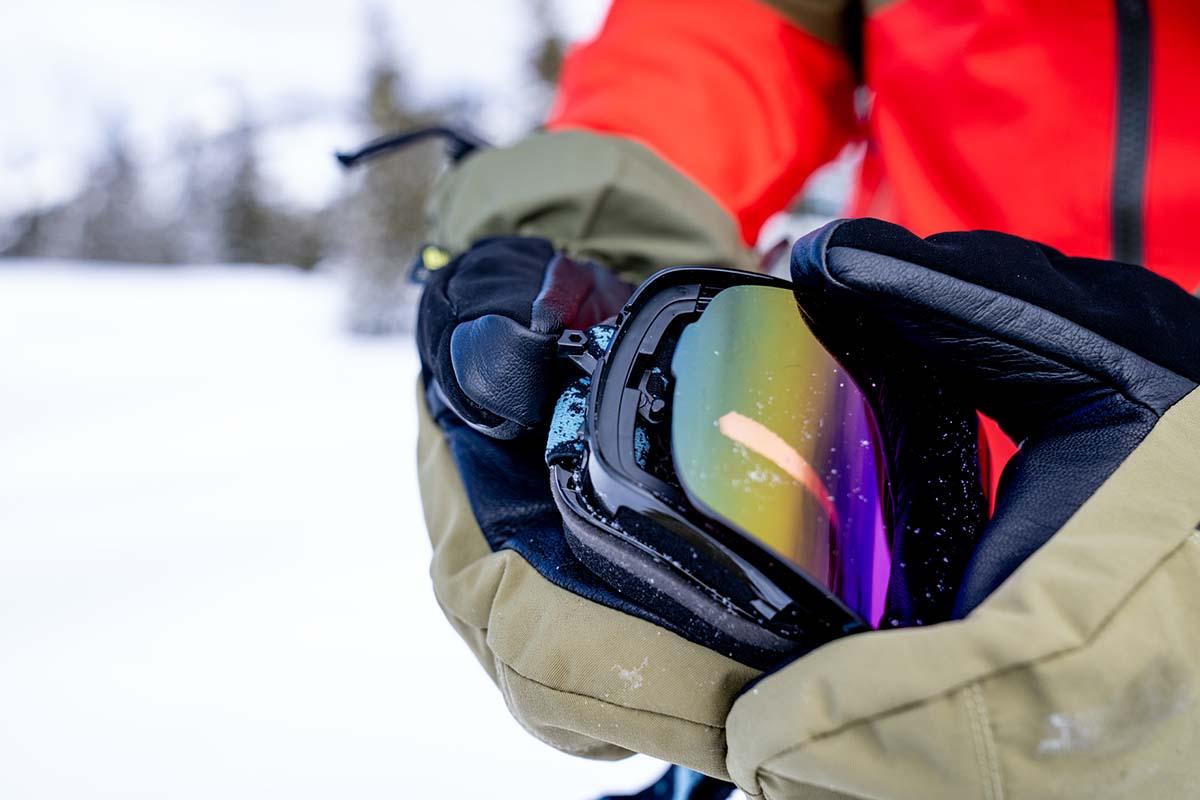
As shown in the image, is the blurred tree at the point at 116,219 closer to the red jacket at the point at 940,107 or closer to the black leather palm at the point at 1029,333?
the red jacket at the point at 940,107

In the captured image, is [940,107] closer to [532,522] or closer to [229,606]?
[532,522]

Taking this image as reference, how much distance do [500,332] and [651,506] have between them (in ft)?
0.64

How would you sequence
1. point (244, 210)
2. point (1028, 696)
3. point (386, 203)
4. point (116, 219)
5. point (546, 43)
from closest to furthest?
point (1028, 696) → point (386, 203) → point (546, 43) → point (116, 219) → point (244, 210)

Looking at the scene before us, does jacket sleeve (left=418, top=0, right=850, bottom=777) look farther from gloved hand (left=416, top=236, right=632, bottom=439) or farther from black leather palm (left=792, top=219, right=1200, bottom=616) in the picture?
black leather palm (left=792, top=219, right=1200, bottom=616)

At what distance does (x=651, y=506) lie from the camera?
0.43m

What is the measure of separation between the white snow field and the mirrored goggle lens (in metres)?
0.56

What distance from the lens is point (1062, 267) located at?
55 centimetres

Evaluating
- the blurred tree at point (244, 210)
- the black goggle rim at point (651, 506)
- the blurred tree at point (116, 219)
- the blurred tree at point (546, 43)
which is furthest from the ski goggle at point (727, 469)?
the blurred tree at point (116, 219)

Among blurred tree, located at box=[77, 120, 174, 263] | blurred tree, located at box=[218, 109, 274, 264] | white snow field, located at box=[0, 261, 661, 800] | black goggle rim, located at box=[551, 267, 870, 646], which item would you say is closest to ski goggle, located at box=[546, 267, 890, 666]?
black goggle rim, located at box=[551, 267, 870, 646]

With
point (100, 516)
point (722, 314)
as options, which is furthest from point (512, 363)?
point (100, 516)

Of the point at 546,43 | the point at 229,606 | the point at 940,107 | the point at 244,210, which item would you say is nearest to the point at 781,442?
the point at 940,107

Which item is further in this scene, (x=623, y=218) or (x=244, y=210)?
(x=244, y=210)

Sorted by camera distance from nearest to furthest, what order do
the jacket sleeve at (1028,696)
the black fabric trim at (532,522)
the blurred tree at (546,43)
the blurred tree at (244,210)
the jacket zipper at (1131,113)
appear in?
the jacket sleeve at (1028,696) → the black fabric trim at (532,522) → the jacket zipper at (1131,113) → the blurred tree at (546,43) → the blurred tree at (244,210)

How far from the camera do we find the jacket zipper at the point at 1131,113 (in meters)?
0.74
